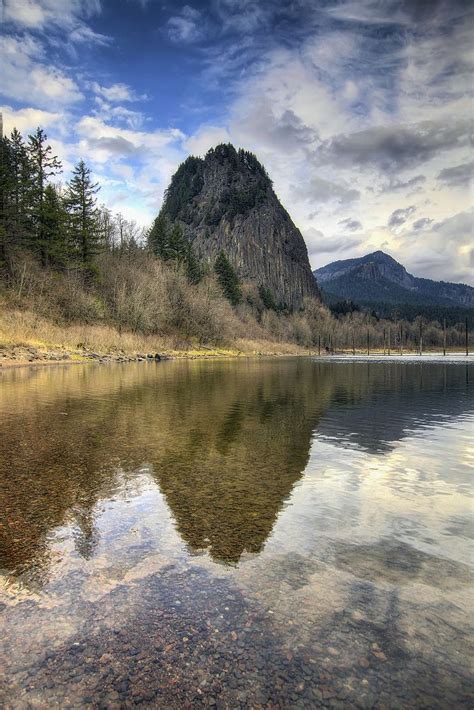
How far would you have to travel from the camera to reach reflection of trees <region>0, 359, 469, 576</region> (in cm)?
517

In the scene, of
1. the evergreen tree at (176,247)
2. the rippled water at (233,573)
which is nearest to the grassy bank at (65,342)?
the evergreen tree at (176,247)

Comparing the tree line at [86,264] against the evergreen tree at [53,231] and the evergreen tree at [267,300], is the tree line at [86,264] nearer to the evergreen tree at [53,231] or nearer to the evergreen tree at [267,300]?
the evergreen tree at [53,231]

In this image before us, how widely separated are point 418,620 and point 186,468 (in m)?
4.83

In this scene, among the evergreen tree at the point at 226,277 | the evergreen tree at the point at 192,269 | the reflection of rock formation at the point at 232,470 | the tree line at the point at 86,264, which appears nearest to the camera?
the reflection of rock formation at the point at 232,470

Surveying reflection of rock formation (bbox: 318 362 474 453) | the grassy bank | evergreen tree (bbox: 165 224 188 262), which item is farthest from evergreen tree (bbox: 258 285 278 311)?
reflection of rock formation (bbox: 318 362 474 453)

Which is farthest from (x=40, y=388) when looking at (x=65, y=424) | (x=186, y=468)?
(x=186, y=468)

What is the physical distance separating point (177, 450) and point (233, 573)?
16.5 ft

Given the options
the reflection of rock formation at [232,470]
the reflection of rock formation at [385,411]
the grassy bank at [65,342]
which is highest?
the grassy bank at [65,342]

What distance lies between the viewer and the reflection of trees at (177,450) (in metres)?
5.17

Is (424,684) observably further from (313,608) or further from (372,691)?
(313,608)

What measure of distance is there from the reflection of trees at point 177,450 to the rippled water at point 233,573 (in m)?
0.05

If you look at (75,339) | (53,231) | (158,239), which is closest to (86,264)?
(53,231)

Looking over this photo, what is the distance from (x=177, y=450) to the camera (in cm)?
899

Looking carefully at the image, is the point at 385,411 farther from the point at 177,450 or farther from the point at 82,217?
the point at 82,217
